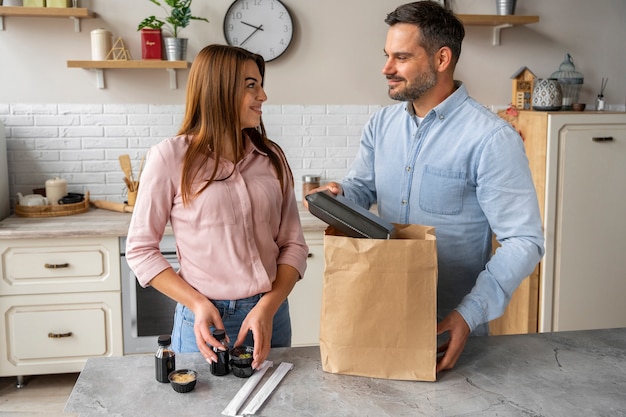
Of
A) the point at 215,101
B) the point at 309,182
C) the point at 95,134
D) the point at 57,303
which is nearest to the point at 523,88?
the point at 309,182

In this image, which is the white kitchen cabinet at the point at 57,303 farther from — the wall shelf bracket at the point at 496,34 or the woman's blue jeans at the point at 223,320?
the wall shelf bracket at the point at 496,34

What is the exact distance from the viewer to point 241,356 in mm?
1654

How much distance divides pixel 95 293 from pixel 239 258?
191 cm

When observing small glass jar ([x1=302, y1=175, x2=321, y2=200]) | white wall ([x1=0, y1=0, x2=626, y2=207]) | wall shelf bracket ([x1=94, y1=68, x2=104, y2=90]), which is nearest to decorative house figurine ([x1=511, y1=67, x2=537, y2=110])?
white wall ([x1=0, y1=0, x2=626, y2=207])

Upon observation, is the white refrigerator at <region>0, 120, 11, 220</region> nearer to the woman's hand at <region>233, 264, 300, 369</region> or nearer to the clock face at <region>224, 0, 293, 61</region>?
the clock face at <region>224, 0, 293, 61</region>

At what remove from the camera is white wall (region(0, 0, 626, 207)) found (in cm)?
407

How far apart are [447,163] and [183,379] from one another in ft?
3.21

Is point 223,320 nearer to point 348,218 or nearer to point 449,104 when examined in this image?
point 348,218

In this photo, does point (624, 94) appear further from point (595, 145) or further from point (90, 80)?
point (90, 80)

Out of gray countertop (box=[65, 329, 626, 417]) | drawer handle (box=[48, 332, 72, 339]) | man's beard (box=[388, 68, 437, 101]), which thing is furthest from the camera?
drawer handle (box=[48, 332, 72, 339])

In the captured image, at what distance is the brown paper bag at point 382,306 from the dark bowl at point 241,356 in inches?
7.5

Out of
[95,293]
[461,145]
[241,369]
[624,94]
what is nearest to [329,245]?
[241,369]

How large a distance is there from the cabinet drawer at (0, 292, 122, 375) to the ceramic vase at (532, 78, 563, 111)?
260 cm

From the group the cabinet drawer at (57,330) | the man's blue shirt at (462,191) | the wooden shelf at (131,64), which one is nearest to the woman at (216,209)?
the man's blue shirt at (462,191)
